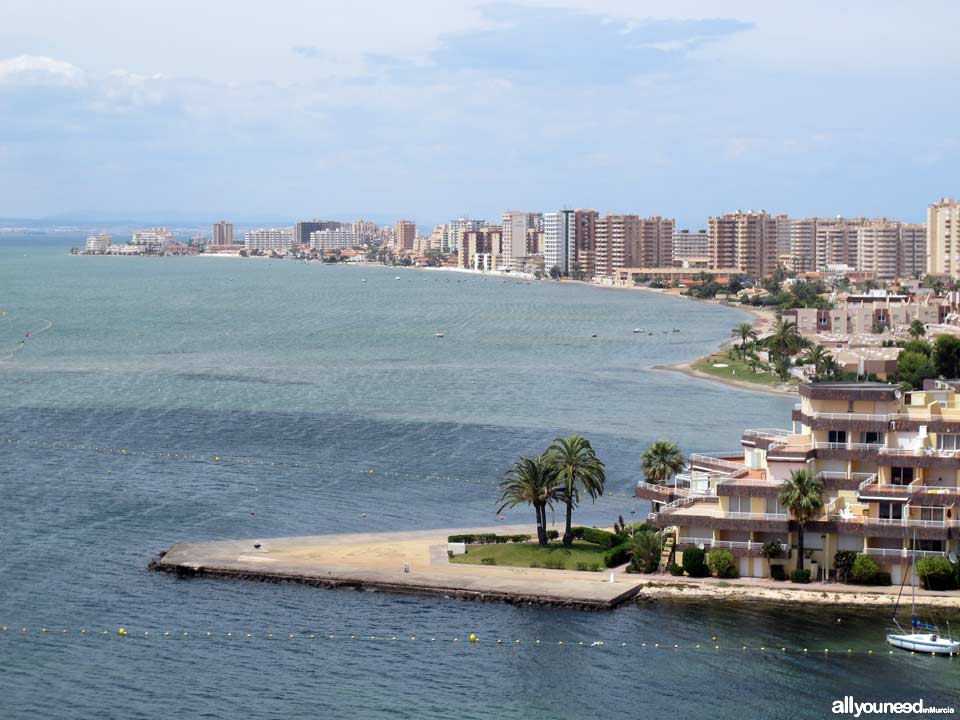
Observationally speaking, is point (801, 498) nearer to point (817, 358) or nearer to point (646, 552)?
point (646, 552)

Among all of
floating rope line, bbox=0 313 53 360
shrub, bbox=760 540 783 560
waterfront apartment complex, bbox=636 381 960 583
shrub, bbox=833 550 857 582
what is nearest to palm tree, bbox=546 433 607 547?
waterfront apartment complex, bbox=636 381 960 583

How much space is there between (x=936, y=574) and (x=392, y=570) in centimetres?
1703

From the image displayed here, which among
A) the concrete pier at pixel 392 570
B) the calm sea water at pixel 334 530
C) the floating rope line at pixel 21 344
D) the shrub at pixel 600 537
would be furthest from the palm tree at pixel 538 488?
the floating rope line at pixel 21 344

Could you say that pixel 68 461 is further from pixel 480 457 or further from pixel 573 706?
pixel 573 706

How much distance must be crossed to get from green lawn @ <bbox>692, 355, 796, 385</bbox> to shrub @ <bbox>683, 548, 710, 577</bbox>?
230 feet

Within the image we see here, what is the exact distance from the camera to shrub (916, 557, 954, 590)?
47.5 m

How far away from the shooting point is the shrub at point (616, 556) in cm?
5169

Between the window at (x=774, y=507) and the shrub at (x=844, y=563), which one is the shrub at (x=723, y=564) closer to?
the window at (x=774, y=507)

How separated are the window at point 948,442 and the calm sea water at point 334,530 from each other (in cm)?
711

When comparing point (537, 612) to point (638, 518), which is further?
point (638, 518)

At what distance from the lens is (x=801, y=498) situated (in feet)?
160

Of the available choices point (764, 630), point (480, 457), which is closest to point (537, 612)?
point (764, 630)

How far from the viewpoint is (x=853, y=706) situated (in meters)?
39.6

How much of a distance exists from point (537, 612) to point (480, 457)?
30.5m
